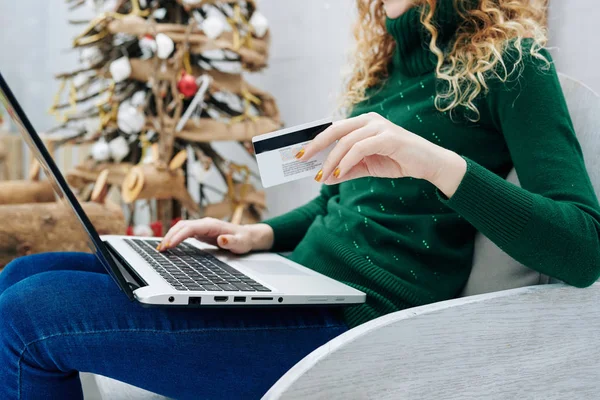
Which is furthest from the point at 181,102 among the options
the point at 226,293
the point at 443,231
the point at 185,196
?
the point at 226,293

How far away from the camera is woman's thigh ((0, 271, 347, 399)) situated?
2.12 ft

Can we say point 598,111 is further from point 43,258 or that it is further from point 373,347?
point 43,258

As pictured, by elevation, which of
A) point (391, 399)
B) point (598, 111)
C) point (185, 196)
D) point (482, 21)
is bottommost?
point (185, 196)

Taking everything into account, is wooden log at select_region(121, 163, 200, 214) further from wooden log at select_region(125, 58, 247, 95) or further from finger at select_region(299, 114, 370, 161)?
finger at select_region(299, 114, 370, 161)

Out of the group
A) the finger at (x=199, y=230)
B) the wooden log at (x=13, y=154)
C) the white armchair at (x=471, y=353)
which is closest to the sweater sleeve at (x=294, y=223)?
the finger at (x=199, y=230)

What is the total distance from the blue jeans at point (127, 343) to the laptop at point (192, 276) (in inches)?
1.5

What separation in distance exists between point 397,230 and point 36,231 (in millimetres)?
1151

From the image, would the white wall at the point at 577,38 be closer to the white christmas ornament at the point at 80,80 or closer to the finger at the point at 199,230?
the finger at the point at 199,230

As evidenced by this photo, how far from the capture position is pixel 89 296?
68cm

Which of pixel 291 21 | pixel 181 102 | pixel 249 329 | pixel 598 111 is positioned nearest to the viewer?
pixel 249 329

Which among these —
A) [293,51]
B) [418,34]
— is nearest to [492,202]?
[418,34]

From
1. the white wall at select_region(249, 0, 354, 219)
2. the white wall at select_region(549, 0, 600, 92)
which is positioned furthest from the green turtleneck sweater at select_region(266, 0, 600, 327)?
the white wall at select_region(249, 0, 354, 219)

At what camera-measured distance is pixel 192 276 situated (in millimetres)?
735

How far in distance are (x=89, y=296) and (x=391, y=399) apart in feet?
1.16
